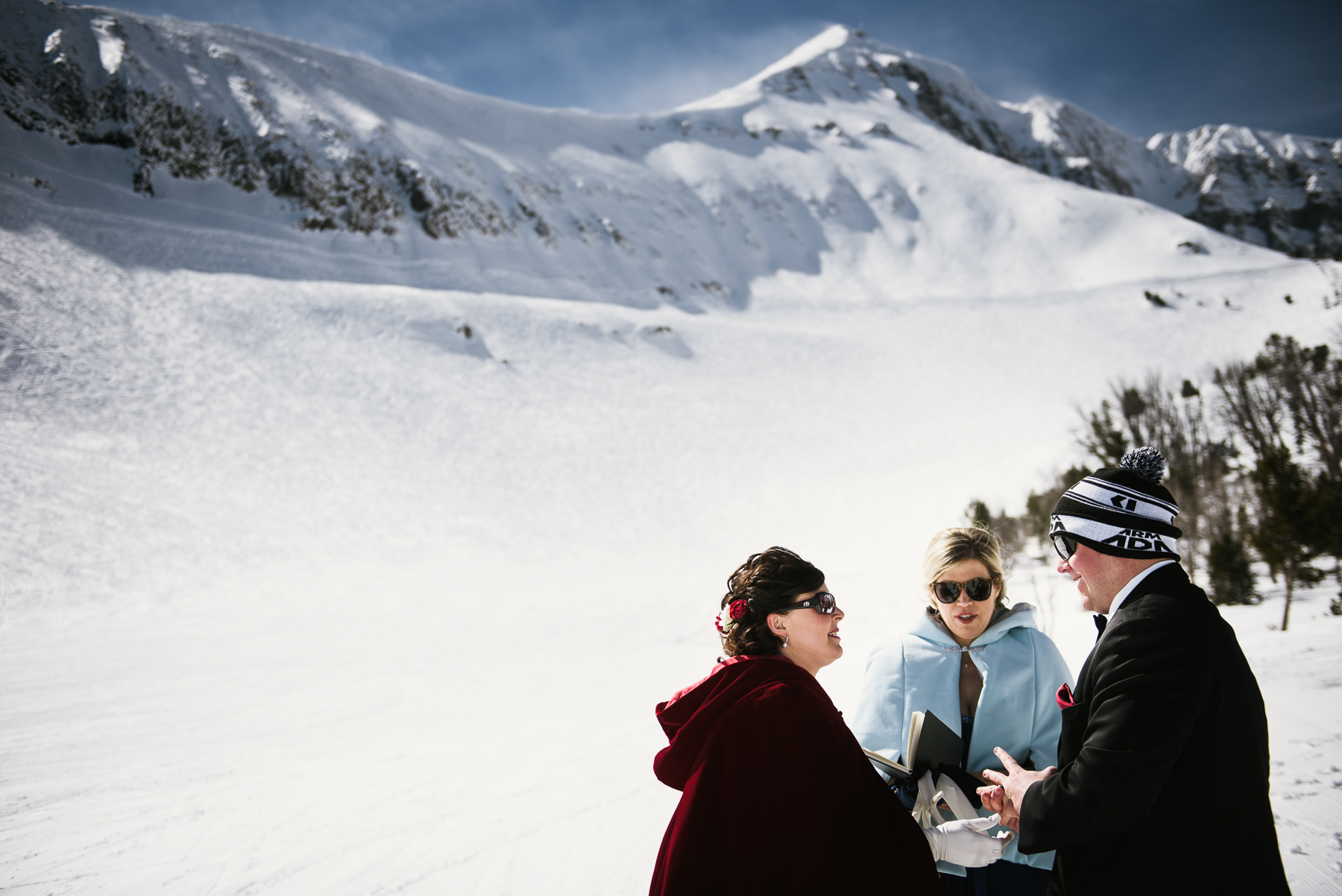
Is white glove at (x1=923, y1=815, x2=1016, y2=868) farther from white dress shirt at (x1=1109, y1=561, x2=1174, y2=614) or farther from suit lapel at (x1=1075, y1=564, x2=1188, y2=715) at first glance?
white dress shirt at (x1=1109, y1=561, x2=1174, y2=614)

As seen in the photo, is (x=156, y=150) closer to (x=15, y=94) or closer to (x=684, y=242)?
(x=15, y=94)

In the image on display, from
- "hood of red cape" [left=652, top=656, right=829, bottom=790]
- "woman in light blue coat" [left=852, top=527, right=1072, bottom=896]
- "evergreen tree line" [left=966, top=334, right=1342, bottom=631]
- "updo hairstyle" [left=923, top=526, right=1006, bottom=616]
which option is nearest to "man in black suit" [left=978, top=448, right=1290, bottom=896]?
"woman in light blue coat" [left=852, top=527, right=1072, bottom=896]

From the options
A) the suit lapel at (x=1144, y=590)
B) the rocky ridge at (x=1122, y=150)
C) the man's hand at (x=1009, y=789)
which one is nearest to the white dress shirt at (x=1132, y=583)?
the suit lapel at (x=1144, y=590)

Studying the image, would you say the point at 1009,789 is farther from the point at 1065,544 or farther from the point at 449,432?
the point at 449,432

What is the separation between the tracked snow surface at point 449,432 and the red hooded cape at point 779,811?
2.54 meters

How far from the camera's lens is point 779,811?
160cm

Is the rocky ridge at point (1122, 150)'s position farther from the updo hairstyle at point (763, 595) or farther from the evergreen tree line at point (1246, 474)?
the updo hairstyle at point (763, 595)

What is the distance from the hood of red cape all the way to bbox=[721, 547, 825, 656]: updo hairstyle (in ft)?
0.27

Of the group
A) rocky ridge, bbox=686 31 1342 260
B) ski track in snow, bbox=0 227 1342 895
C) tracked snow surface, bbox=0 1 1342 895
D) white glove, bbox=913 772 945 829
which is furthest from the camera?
rocky ridge, bbox=686 31 1342 260

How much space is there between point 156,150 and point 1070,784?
135 ft

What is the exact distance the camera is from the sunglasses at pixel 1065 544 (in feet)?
6.50

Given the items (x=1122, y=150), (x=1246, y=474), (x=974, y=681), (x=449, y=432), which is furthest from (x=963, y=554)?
(x=1122, y=150)

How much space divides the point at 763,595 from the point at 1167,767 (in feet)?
3.51

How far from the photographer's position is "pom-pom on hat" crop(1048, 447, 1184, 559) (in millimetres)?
1818
